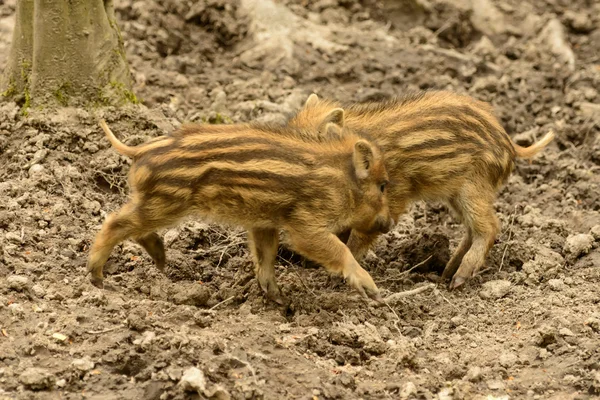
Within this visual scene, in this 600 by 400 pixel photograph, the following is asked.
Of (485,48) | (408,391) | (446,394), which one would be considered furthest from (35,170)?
(485,48)

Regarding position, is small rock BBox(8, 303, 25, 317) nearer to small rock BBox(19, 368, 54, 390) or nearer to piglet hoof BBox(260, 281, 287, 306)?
small rock BBox(19, 368, 54, 390)

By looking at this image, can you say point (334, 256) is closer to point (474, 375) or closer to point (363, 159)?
point (363, 159)

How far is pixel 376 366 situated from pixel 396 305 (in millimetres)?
840

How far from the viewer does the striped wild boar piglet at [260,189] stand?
17.8ft

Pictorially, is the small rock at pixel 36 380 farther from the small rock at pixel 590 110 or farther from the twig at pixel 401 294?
the small rock at pixel 590 110

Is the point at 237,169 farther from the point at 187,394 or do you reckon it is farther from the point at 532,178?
the point at 532,178

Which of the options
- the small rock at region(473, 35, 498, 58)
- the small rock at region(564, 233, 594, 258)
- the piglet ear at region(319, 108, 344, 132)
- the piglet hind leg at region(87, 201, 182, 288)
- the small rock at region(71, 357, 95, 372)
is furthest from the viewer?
the small rock at region(473, 35, 498, 58)

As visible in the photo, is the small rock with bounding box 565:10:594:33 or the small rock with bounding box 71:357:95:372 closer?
the small rock with bounding box 71:357:95:372

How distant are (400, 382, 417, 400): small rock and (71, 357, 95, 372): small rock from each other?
4.94 ft

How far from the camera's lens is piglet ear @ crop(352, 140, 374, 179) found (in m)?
5.76

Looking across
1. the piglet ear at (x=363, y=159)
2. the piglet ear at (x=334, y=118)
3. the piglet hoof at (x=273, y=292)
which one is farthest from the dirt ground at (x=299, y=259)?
the piglet ear at (x=334, y=118)

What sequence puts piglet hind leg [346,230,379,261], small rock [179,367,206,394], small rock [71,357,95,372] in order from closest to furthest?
small rock [179,367,206,394], small rock [71,357,95,372], piglet hind leg [346,230,379,261]

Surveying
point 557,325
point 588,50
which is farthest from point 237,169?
point 588,50

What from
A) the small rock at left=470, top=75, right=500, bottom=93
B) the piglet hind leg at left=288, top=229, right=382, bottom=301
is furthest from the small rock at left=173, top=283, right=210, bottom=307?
the small rock at left=470, top=75, right=500, bottom=93
